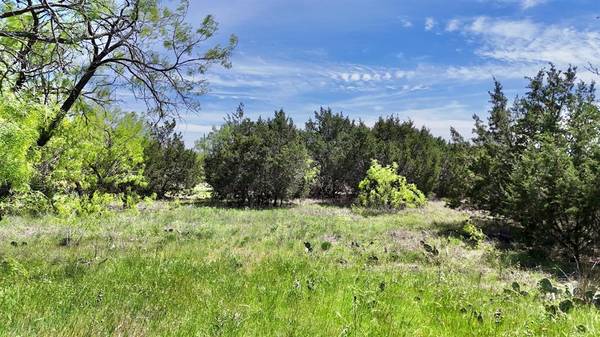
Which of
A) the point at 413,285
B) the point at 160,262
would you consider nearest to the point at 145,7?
the point at 160,262

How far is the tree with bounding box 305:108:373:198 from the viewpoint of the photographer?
3881 cm

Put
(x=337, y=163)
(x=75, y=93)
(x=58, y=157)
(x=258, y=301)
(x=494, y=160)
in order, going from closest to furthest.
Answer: (x=258, y=301), (x=75, y=93), (x=58, y=157), (x=494, y=160), (x=337, y=163)

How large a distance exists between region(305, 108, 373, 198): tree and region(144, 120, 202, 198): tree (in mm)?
12748

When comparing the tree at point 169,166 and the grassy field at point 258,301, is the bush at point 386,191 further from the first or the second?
the tree at point 169,166

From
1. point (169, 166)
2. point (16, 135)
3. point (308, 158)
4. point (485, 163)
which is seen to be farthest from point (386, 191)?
point (16, 135)

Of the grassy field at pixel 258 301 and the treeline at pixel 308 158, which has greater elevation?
the treeline at pixel 308 158

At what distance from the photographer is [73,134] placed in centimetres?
1118

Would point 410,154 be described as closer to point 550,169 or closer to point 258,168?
point 258,168

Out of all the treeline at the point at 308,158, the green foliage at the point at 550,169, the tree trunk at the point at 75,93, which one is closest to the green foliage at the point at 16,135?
the tree trunk at the point at 75,93

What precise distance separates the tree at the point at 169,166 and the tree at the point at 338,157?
12748 millimetres

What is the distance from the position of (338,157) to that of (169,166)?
55.0 ft

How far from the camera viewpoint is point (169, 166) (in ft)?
124

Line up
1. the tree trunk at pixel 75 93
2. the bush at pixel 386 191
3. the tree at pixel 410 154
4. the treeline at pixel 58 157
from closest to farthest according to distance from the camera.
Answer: the treeline at pixel 58 157 → the tree trunk at pixel 75 93 → the bush at pixel 386 191 → the tree at pixel 410 154

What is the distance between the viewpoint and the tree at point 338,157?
38812 millimetres
